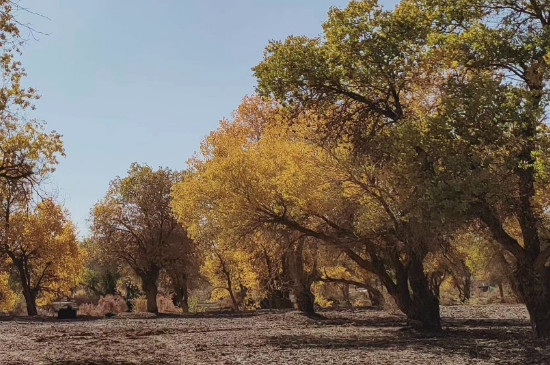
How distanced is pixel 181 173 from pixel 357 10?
25.9m

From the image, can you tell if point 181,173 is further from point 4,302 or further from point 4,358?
point 4,358

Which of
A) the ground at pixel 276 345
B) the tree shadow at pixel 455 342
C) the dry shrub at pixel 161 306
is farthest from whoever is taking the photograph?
the dry shrub at pixel 161 306

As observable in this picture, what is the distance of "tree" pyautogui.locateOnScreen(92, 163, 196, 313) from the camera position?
113 feet

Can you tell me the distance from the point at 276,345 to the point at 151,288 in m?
A: 22.0

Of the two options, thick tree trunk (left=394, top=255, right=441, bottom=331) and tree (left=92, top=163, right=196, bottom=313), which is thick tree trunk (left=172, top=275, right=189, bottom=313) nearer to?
tree (left=92, top=163, right=196, bottom=313)

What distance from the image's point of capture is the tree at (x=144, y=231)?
113ft

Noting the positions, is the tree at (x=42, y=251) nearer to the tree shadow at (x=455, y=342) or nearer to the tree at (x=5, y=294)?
the tree at (x=5, y=294)

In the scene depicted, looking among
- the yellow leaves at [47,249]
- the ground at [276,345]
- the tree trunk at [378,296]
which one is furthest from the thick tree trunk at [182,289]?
the ground at [276,345]

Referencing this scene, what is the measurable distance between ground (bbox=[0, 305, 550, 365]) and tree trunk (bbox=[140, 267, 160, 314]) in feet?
51.2

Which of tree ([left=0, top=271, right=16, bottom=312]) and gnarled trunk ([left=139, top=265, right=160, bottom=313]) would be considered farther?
tree ([left=0, top=271, right=16, bottom=312])

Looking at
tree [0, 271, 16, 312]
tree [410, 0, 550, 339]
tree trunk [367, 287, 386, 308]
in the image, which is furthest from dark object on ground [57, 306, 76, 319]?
tree [410, 0, 550, 339]

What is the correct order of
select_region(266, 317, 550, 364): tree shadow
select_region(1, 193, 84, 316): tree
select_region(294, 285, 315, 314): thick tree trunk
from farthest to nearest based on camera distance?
1. select_region(1, 193, 84, 316): tree
2. select_region(294, 285, 315, 314): thick tree trunk
3. select_region(266, 317, 550, 364): tree shadow

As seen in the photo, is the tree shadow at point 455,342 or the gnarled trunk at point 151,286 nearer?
the tree shadow at point 455,342

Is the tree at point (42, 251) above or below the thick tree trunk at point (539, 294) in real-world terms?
above
